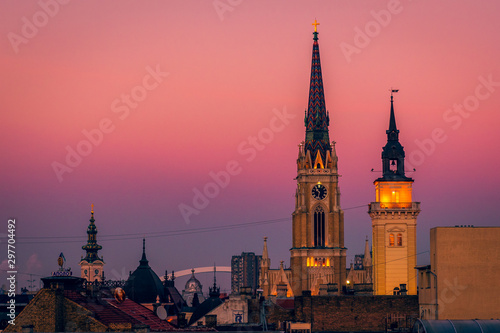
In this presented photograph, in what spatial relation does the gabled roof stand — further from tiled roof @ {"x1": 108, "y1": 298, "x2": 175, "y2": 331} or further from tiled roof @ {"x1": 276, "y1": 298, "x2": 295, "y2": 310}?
tiled roof @ {"x1": 108, "y1": 298, "x2": 175, "y2": 331}

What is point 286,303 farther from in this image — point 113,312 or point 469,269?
point 469,269

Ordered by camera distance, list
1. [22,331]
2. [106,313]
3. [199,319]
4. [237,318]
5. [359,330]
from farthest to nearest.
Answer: [199,319] → [237,318] → [359,330] → [106,313] → [22,331]

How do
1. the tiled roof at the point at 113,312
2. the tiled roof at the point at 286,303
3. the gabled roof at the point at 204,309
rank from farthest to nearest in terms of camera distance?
the gabled roof at the point at 204,309, the tiled roof at the point at 286,303, the tiled roof at the point at 113,312

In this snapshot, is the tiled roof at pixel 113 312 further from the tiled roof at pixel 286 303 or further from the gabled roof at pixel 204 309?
the gabled roof at pixel 204 309

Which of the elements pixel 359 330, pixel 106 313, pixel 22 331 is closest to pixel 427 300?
pixel 359 330

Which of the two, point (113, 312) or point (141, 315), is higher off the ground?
point (113, 312)

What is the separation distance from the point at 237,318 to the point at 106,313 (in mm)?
39085

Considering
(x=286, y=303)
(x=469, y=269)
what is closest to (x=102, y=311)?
(x=469, y=269)

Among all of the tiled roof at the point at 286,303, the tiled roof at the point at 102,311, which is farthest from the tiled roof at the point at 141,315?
the tiled roof at the point at 286,303

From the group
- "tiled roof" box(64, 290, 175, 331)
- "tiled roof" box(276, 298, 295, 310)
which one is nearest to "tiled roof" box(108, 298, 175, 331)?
"tiled roof" box(64, 290, 175, 331)

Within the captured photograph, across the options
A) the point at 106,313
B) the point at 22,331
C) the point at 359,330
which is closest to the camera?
the point at 22,331

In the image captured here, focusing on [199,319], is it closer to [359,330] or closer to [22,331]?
[359,330]

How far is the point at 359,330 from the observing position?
148500mm

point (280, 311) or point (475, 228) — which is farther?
point (280, 311)
